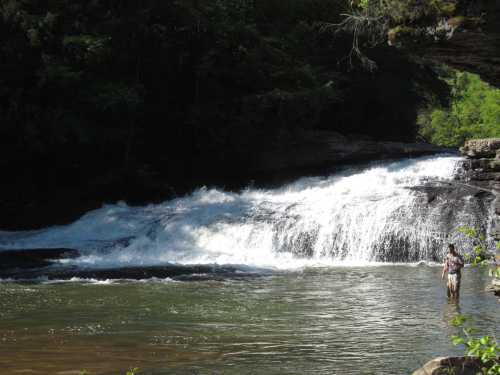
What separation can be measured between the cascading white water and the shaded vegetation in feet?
9.85

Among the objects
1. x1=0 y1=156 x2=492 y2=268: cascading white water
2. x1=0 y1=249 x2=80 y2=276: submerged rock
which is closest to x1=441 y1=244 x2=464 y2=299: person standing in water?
x1=0 y1=156 x2=492 y2=268: cascading white water

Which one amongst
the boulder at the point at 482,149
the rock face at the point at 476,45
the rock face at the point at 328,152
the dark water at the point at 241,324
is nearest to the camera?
the rock face at the point at 476,45

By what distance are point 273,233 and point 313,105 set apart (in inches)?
358

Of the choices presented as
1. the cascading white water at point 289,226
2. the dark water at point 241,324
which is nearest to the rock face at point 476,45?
the dark water at point 241,324

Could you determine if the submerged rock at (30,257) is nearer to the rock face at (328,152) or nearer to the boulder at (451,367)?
the rock face at (328,152)

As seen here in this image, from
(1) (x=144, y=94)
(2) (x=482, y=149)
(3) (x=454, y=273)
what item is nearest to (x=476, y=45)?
(2) (x=482, y=149)

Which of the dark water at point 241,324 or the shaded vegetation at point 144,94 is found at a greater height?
the shaded vegetation at point 144,94

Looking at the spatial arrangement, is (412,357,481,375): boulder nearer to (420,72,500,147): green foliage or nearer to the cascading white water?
the cascading white water

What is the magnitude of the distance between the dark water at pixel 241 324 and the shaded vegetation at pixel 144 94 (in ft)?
38.7

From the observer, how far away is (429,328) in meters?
13.1

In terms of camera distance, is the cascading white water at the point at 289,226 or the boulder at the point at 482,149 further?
the cascading white water at the point at 289,226

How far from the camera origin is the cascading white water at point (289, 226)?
2311 centimetres

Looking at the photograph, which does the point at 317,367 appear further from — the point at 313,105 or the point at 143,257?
the point at 313,105

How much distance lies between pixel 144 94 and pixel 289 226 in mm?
10191
